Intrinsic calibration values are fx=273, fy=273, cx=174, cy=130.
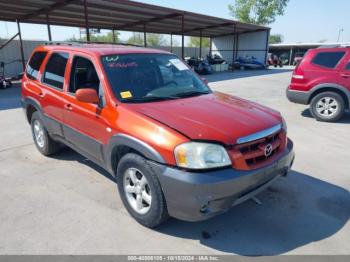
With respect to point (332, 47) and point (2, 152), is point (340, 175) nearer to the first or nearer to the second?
point (332, 47)

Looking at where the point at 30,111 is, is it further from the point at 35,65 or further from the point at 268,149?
the point at 268,149

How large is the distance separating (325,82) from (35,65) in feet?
21.7

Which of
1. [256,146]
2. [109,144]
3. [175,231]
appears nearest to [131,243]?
[175,231]

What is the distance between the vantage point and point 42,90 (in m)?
4.30

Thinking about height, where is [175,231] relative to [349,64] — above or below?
below

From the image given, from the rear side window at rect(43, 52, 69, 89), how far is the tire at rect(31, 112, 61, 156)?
752mm

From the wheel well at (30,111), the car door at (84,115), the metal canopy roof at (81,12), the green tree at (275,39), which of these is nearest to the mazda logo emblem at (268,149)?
the car door at (84,115)

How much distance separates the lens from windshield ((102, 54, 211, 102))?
10.4ft

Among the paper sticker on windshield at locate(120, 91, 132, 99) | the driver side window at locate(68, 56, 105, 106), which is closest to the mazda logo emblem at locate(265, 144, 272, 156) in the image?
the paper sticker on windshield at locate(120, 91, 132, 99)

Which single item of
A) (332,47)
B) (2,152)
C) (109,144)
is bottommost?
(2,152)

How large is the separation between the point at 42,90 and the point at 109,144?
2.03 m

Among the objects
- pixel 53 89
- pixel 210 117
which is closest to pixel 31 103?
pixel 53 89

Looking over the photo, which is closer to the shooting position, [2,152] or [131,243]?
[131,243]

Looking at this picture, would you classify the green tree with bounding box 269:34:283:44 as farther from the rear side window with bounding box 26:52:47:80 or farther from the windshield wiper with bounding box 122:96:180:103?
the windshield wiper with bounding box 122:96:180:103
